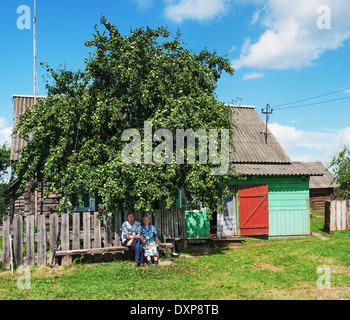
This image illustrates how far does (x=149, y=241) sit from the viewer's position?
8.69 metres

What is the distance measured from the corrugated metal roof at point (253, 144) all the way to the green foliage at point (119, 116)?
4.29 meters

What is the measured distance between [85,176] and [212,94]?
16.1ft

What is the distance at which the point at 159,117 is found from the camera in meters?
9.32

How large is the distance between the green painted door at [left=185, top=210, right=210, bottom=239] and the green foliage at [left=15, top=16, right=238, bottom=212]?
2.82 m

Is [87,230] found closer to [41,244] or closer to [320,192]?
[41,244]

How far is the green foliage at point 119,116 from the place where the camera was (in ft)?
29.0

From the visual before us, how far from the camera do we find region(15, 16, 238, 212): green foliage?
348 inches

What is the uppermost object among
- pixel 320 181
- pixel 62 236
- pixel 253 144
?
pixel 253 144

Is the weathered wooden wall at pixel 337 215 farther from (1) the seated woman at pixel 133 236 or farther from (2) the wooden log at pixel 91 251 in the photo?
(2) the wooden log at pixel 91 251

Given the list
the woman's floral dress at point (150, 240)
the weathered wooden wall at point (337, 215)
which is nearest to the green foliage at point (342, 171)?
the weathered wooden wall at point (337, 215)

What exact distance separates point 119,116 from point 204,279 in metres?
5.25

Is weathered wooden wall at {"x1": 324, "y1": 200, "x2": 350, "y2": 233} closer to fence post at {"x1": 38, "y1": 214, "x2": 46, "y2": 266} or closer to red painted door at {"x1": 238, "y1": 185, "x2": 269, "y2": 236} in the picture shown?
red painted door at {"x1": 238, "y1": 185, "x2": 269, "y2": 236}

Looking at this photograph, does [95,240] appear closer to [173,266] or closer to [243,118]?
[173,266]

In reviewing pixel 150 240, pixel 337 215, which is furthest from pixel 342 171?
pixel 150 240
